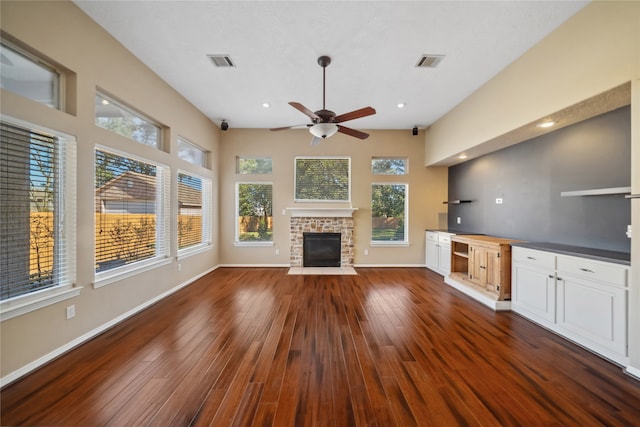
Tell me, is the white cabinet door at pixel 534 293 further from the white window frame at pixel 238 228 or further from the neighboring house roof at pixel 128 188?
the neighboring house roof at pixel 128 188

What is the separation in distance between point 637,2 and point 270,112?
444 cm

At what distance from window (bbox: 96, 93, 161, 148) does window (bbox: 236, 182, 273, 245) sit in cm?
222

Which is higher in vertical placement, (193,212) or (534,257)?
(193,212)

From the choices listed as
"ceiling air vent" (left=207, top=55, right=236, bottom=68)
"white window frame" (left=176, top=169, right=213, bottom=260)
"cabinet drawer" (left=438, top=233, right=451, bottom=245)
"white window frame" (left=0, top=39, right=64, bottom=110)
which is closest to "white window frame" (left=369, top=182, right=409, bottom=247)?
"cabinet drawer" (left=438, top=233, right=451, bottom=245)

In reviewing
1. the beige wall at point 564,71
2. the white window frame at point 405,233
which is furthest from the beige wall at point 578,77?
the white window frame at point 405,233

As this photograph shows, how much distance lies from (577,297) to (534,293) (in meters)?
0.49

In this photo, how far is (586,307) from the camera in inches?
89.5

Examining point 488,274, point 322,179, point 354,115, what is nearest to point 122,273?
point 354,115

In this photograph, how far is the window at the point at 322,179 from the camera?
5.64 metres

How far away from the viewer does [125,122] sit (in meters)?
2.99

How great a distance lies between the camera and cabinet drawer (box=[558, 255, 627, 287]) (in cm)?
203

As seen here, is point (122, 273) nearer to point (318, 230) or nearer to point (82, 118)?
→ point (82, 118)

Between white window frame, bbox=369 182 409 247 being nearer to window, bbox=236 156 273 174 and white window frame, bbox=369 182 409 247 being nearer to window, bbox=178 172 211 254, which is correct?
window, bbox=236 156 273 174

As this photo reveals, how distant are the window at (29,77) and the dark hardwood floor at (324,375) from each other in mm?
2357
